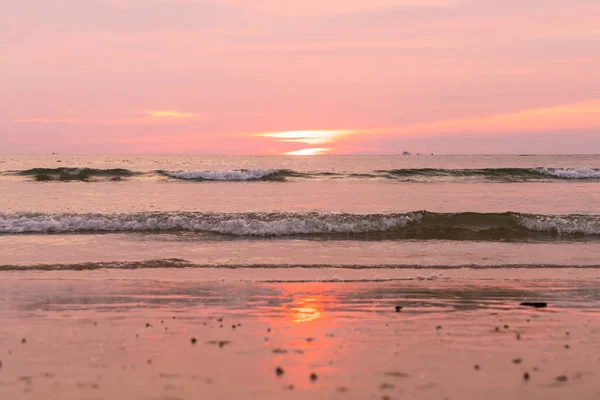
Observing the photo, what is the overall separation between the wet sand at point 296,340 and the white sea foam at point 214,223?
876cm

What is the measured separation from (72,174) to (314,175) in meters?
17.8

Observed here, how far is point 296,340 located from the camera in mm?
7781

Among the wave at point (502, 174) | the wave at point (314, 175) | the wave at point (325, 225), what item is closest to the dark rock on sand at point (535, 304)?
the wave at point (325, 225)

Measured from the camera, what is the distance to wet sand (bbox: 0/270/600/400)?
608cm

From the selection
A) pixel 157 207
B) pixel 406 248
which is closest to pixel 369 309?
pixel 406 248

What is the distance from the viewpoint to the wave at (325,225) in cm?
2075

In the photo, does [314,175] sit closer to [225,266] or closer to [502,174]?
[502,174]

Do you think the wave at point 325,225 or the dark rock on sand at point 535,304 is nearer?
the dark rock on sand at point 535,304

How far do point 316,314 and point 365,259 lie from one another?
658 cm

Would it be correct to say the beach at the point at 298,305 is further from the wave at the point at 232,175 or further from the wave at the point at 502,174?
the wave at the point at 502,174

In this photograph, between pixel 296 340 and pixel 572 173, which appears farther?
pixel 572 173

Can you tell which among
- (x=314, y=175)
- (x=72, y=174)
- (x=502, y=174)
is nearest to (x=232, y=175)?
(x=314, y=175)

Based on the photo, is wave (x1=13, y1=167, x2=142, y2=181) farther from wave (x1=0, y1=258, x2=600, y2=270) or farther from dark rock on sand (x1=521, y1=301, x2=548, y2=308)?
dark rock on sand (x1=521, y1=301, x2=548, y2=308)

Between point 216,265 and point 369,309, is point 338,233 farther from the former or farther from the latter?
point 369,309
